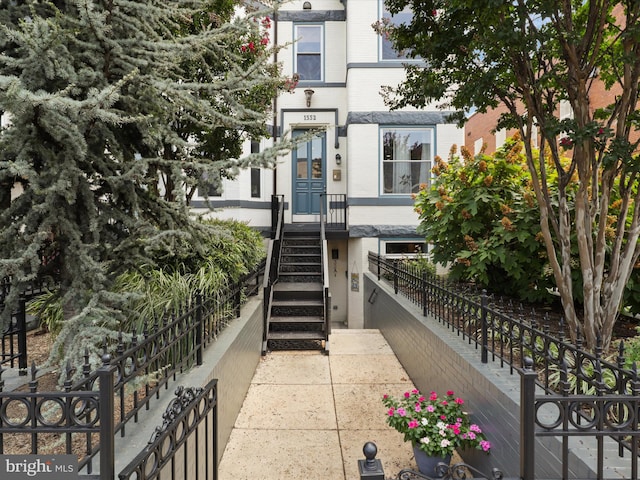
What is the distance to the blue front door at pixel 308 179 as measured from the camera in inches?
477

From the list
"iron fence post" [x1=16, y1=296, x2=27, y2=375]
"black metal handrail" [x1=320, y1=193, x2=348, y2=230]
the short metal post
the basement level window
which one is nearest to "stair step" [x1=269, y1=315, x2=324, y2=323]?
the basement level window

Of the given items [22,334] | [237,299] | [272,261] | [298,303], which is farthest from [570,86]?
[272,261]

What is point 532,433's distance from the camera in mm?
2012

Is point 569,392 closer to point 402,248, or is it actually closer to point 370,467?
point 370,467

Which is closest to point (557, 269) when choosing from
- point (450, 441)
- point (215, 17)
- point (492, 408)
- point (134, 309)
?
point (492, 408)

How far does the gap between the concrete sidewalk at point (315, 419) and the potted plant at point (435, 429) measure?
385mm

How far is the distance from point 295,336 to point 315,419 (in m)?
2.64

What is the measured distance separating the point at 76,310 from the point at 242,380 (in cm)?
238

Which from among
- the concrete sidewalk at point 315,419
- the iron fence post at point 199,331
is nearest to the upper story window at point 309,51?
the concrete sidewalk at point 315,419

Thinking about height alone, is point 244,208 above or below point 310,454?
above

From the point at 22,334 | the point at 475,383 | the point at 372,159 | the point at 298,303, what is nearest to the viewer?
the point at 475,383

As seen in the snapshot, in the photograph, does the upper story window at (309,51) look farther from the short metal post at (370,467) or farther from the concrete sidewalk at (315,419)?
the short metal post at (370,467)

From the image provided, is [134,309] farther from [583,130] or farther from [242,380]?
[583,130]

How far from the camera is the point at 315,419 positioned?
15.1 feet
